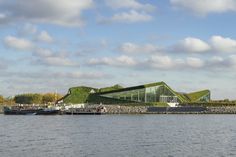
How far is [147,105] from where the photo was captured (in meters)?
145

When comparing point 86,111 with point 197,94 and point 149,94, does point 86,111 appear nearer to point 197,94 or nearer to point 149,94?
point 149,94

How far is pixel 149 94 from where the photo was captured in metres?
154

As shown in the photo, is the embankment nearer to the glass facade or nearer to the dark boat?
the dark boat

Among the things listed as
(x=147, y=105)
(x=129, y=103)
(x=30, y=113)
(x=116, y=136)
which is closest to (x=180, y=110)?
(x=147, y=105)

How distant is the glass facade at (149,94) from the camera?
154m

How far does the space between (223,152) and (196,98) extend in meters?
138

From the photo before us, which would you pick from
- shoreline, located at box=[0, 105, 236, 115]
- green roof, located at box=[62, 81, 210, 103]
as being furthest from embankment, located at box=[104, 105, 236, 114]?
green roof, located at box=[62, 81, 210, 103]

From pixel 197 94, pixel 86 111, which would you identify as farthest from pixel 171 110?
pixel 197 94

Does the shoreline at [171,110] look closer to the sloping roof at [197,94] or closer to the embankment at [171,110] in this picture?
the embankment at [171,110]

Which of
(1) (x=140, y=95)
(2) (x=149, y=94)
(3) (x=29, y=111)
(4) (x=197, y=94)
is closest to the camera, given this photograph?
(3) (x=29, y=111)

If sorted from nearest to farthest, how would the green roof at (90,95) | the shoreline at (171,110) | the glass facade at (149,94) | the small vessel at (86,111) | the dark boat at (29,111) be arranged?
the dark boat at (29,111)
the small vessel at (86,111)
the shoreline at (171,110)
the glass facade at (149,94)
the green roof at (90,95)

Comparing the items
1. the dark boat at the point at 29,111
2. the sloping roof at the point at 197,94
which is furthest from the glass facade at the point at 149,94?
the dark boat at the point at 29,111

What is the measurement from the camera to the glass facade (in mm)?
153875

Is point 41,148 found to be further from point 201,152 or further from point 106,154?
point 201,152
